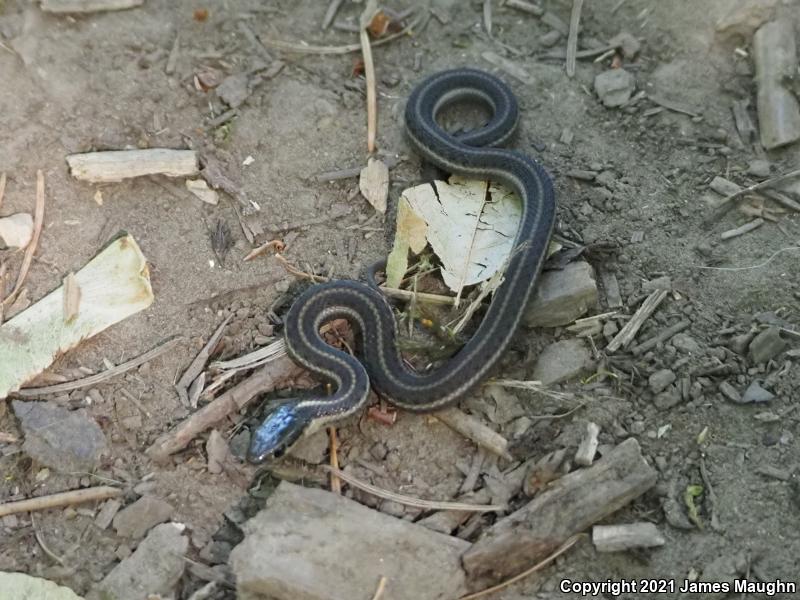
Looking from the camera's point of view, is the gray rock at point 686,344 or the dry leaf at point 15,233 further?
the dry leaf at point 15,233

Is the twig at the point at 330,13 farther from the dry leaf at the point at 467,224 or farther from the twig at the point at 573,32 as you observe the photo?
the twig at the point at 573,32

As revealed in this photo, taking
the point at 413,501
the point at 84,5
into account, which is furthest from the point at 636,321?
the point at 84,5

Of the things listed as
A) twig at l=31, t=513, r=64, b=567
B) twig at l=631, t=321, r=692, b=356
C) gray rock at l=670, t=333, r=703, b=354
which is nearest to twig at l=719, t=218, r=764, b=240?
twig at l=631, t=321, r=692, b=356

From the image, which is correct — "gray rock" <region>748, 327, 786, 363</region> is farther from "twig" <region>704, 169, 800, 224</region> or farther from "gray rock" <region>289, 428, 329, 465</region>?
"gray rock" <region>289, 428, 329, 465</region>

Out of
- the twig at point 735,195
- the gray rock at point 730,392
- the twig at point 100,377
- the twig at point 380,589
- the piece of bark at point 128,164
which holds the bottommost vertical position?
the twig at point 380,589

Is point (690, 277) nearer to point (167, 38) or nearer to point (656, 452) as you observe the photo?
point (656, 452)

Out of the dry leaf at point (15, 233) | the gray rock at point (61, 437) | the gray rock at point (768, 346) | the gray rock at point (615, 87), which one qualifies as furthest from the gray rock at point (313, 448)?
the gray rock at point (615, 87)

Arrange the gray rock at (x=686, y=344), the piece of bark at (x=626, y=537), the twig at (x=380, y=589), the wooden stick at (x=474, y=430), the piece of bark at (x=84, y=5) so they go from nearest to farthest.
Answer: the twig at (x=380, y=589)
the piece of bark at (x=626, y=537)
the wooden stick at (x=474, y=430)
the gray rock at (x=686, y=344)
the piece of bark at (x=84, y=5)

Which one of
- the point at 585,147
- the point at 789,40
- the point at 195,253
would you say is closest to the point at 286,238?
the point at 195,253
